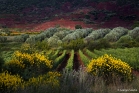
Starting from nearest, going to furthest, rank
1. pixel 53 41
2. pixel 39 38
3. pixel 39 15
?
pixel 53 41 < pixel 39 38 < pixel 39 15

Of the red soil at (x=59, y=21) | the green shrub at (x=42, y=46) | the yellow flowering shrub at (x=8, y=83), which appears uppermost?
the red soil at (x=59, y=21)

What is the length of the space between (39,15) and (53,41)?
109 ft

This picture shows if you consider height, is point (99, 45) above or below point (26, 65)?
above

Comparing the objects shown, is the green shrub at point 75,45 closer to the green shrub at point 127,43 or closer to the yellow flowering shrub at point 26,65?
the green shrub at point 127,43

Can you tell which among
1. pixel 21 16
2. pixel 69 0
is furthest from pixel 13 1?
pixel 69 0

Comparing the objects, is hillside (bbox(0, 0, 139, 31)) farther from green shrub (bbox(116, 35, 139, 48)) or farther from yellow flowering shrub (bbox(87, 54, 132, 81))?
yellow flowering shrub (bbox(87, 54, 132, 81))

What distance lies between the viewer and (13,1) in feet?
281

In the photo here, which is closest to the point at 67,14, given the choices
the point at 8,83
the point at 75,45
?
the point at 75,45

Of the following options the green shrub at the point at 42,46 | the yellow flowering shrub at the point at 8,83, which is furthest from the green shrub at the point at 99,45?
the yellow flowering shrub at the point at 8,83

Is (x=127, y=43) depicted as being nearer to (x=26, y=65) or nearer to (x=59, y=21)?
(x=26, y=65)

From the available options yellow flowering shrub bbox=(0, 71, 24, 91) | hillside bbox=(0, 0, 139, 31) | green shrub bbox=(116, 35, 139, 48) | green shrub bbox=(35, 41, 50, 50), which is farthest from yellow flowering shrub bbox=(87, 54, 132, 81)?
hillside bbox=(0, 0, 139, 31)

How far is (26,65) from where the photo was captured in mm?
18594

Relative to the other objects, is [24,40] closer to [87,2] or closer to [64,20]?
[64,20]

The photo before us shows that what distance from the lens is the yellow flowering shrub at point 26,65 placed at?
16.3m
